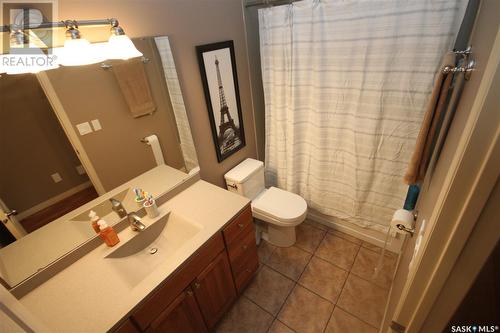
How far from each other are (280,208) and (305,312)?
788 mm

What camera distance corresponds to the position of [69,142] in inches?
45.6

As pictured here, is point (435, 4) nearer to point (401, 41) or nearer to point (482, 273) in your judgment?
point (401, 41)

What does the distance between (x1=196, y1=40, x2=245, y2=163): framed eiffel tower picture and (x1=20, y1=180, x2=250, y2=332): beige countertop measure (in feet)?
2.72

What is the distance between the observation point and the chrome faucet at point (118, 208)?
1363 millimetres

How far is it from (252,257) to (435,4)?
6.37 feet

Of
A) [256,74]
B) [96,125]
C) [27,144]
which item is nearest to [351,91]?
[256,74]

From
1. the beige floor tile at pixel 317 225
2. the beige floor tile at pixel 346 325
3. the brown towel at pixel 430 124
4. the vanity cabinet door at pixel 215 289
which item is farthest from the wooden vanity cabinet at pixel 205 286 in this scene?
the brown towel at pixel 430 124

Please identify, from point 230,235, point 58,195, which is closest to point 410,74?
point 230,235

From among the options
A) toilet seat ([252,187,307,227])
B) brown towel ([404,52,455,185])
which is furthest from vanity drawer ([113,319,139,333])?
brown towel ([404,52,455,185])

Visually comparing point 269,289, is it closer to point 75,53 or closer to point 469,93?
point 469,93

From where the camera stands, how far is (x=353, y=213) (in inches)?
82.6

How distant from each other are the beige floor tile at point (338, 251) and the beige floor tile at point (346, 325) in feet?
1.34

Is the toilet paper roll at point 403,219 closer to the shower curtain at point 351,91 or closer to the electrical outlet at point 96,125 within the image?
the shower curtain at point 351,91

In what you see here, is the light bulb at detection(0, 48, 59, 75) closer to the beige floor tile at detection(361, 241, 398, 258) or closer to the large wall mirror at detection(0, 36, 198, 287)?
the large wall mirror at detection(0, 36, 198, 287)
